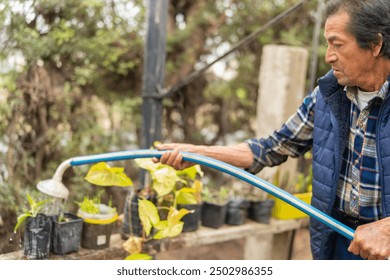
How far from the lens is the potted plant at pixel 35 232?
86.4 inches

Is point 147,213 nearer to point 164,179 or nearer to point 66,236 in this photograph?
point 164,179

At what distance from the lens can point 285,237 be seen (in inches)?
139

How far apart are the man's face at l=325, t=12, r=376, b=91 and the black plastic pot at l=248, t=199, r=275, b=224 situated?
1440mm

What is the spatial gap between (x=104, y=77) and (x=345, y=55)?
301cm

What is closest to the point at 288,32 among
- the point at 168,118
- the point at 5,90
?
the point at 168,118

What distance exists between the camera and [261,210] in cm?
319

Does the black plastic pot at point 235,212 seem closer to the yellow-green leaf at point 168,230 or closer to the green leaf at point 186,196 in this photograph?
the green leaf at point 186,196

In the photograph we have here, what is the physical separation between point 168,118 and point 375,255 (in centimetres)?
353

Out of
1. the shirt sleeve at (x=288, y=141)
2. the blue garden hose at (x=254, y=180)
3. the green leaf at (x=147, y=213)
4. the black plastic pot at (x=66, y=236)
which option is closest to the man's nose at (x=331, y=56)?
the shirt sleeve at (x=288, y=141)

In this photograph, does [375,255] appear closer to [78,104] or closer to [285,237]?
[285,237]

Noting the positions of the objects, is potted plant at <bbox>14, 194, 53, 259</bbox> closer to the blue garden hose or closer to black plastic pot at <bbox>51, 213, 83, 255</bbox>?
black plastic pot at <bbox>51, 213, 83, 255</bbox>

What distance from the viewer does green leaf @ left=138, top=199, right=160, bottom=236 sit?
241cm

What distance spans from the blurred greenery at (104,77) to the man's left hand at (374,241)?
6.37 ft

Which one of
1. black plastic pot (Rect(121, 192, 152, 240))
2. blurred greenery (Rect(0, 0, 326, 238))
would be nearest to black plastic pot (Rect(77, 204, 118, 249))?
black plastic pot (Rect(121, 192, 152, 240))
